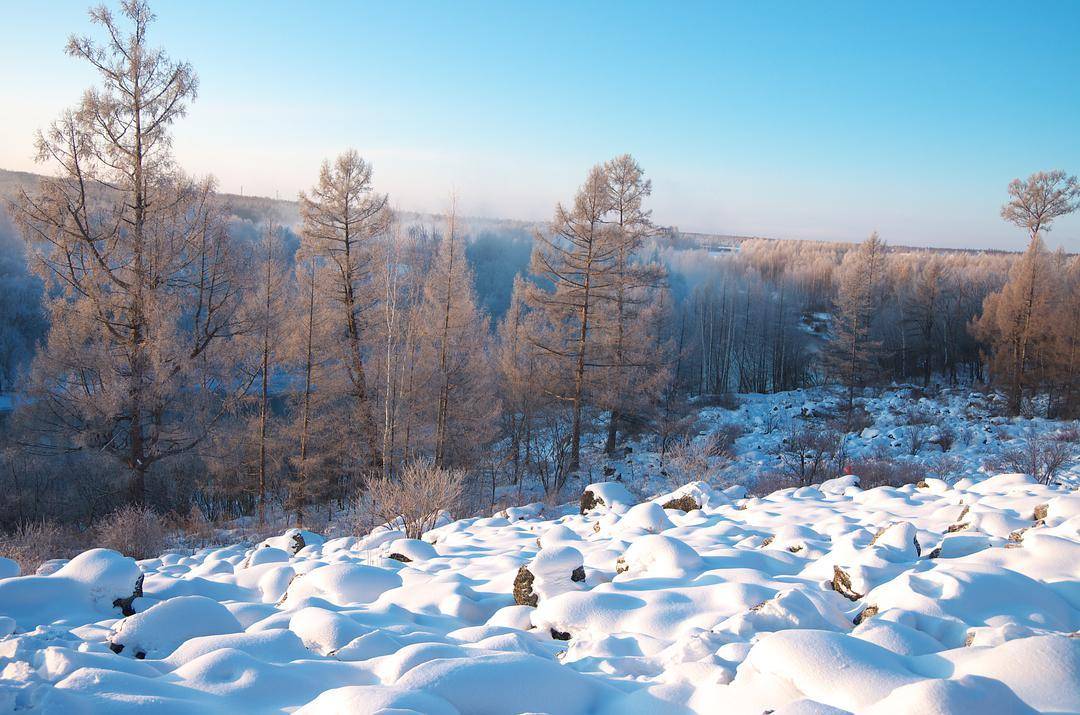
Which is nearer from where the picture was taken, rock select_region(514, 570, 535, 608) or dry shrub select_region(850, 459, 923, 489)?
rock select_region(514, 570, 535, 608)

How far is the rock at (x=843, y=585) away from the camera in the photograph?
4.62 m

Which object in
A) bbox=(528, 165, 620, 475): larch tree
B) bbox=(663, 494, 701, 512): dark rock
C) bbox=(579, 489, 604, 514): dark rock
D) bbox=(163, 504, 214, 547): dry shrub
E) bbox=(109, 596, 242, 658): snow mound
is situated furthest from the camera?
bbox=(528, 165, 620, 475): larch tree

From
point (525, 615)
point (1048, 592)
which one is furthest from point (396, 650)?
point (1048, 592)

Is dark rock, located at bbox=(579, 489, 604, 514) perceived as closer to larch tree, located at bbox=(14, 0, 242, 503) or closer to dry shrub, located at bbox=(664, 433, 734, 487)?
dry shrub, located at bbox=(664, 433, 734, 487)

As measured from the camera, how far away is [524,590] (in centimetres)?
521

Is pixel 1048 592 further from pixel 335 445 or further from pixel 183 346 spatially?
pixel 335 445

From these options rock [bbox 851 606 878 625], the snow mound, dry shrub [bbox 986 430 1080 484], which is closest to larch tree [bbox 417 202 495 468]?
the snow mound

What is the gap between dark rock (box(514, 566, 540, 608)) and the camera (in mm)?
5090

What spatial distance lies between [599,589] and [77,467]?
2254 cm

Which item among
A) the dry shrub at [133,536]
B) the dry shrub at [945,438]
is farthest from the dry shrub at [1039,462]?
the dry shrub at [133,536]

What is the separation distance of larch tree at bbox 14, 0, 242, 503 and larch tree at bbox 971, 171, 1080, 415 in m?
31.3

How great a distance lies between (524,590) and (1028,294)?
31.9 m

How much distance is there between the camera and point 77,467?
20.2 m

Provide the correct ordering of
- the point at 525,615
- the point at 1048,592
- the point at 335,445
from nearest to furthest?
the point at 1048,592, the point at 525,615, the point at 335,445
